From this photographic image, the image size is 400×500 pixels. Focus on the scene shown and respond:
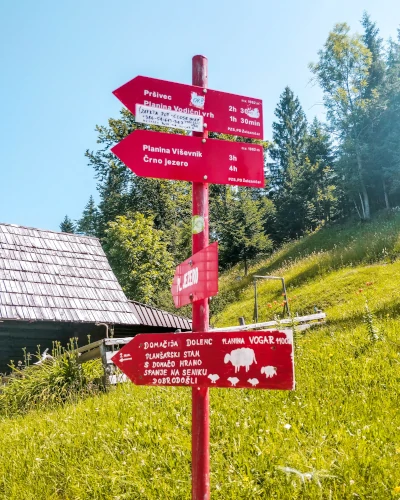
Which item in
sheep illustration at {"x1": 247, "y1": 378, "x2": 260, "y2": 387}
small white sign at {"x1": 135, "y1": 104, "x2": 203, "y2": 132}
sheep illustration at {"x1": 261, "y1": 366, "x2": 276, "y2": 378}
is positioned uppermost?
small white sign at {"x1": 135, "y1": 104, "x2": 203, "y2": 132}

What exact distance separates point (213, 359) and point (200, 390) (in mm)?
286

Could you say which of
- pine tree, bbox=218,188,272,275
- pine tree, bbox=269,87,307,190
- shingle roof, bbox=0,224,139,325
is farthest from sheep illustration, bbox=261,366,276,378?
pine tree, bbox=269,87,307,190

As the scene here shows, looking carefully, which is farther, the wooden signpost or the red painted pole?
the red painted pole

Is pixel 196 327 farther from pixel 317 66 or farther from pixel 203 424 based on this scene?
pixel 317 66

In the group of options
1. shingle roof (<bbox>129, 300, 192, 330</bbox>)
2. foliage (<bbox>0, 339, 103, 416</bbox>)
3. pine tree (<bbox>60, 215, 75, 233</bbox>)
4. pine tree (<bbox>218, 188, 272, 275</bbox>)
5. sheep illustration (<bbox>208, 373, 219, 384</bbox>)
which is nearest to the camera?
sheep illustration (<bbox>208, 373, 219, 384</bbox>)

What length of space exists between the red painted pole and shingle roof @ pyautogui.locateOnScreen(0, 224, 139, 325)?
910 cm

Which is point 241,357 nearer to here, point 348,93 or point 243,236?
point 243,236

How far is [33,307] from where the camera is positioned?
1137 centimetres

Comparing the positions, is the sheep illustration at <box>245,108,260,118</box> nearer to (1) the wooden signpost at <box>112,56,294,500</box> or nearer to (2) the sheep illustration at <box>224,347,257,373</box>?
(1) the wooden signpost at <box>112,56,294,500</box>

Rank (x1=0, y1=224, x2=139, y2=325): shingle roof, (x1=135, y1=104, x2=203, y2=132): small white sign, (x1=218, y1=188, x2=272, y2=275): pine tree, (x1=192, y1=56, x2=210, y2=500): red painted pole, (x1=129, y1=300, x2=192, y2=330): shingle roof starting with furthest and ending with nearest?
1. (x1=218, y1=188, x2=272, y2=275): pine tree
2. (x1=129, y1=300, x2=192, y2=330): shingle roof
3. (x1=0, y1=224, x2=139, y2=325): shingle roof
4. (x1=135, y1=104, x2=203, y2=132): small white sign
5. (x1=192, y1=56, x2=210, y2=500): red painted pole

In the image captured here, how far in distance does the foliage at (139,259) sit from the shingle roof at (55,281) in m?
11.5

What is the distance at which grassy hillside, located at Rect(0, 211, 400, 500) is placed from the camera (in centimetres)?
355

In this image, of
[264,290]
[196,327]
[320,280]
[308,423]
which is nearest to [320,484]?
[308,423]

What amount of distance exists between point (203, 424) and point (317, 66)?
1270 inches
